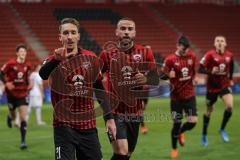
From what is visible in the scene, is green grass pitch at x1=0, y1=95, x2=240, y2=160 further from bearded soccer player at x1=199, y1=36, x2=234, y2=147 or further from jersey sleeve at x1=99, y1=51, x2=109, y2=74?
jersey sleeve at x1=99, y1=51, x2=109, y2=74

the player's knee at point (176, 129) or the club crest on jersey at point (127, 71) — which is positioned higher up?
the club crest on jersey at point (127, 71)

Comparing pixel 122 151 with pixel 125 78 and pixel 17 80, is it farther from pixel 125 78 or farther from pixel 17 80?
pixel 17 80

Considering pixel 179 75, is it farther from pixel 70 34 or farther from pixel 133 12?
pixel 133 12

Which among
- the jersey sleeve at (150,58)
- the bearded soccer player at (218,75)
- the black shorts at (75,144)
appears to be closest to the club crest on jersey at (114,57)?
the jersey sleeve at (150,58)

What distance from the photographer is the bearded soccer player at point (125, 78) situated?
7.14 metres

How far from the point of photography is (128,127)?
7.36 m

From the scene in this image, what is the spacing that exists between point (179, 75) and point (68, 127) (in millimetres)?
5270

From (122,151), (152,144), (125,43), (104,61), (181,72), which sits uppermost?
(125,43)

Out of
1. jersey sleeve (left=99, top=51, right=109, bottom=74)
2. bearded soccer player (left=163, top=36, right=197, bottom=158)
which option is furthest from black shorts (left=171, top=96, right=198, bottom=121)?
jersey sleeve (left=99, top=51, right=109, bottom=74)

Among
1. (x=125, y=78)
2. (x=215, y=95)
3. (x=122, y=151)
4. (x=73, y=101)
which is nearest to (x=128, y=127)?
(x=122, y=151)

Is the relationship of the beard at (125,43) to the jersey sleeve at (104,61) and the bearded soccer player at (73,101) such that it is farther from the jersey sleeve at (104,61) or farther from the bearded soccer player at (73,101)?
the bearded soccer player at (73,101)

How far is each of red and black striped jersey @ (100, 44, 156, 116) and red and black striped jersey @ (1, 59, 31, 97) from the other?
532cm

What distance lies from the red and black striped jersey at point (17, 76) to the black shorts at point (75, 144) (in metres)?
6.71

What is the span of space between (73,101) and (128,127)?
1713 mm
